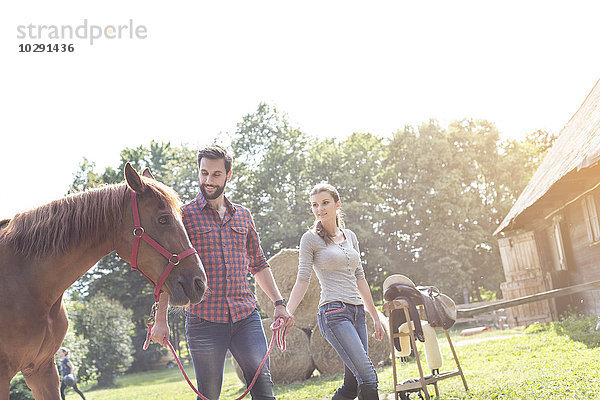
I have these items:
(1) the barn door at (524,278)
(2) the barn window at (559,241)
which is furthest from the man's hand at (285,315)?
(1) the barn door at (524,278)

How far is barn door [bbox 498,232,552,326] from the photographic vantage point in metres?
14.8

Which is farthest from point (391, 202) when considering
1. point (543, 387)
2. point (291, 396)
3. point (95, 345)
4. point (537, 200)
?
point (543, 387)

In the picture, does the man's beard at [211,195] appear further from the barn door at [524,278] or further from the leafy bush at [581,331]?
the barn door at [524,278]

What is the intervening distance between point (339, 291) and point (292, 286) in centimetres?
707

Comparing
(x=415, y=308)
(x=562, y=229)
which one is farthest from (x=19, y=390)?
(x=562, y=229)

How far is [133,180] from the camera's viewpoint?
3.20 meters

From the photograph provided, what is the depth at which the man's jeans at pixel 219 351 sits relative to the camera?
11.1 ft

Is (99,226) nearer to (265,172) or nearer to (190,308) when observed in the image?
(190,308)

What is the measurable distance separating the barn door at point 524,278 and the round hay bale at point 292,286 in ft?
22.0

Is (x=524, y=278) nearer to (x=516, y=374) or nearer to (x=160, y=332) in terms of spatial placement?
(x=516, y=374)

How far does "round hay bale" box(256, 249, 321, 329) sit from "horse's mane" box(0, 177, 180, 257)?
8017 millimetres

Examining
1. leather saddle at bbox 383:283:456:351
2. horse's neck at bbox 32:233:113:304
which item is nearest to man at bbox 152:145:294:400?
horse's neck at bbox 32:233:113:304

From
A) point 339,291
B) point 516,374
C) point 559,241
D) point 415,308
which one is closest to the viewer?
point 339,291

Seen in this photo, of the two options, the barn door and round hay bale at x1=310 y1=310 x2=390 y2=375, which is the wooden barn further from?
round hay bale at x1=310 y1=310 x2=390 y2=375
